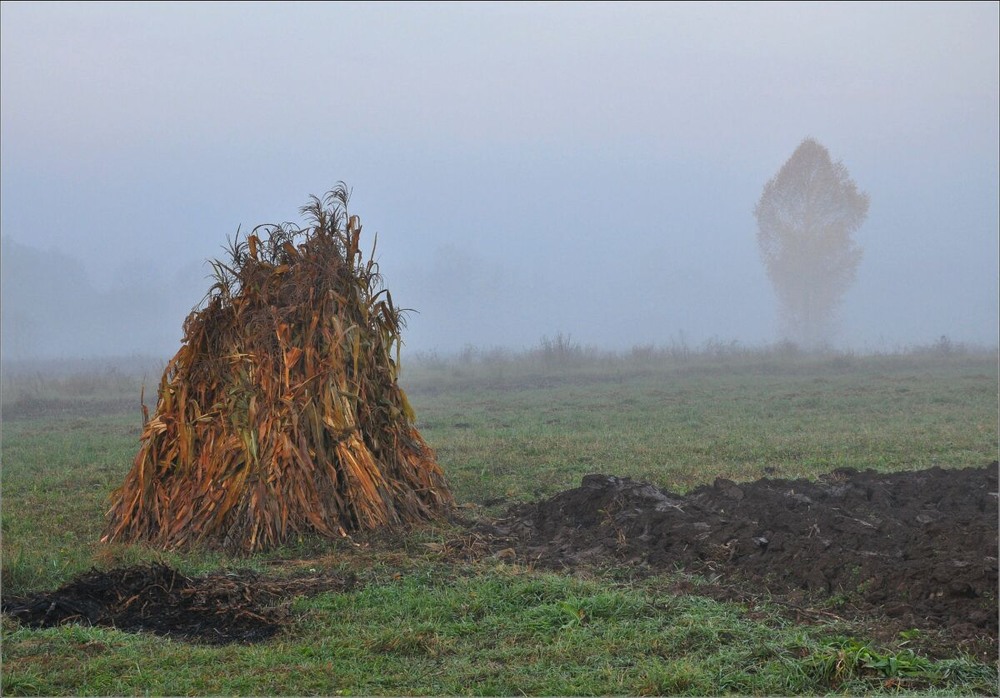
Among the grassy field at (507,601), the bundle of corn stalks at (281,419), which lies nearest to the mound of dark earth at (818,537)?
the grassy field at (507,601)

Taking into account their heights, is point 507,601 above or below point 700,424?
below

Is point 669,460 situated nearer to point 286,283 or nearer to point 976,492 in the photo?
point 976,492

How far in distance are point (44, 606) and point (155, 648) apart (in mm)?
1143

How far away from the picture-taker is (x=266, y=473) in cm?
795

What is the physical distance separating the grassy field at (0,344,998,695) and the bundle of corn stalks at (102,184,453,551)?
1.23 feet

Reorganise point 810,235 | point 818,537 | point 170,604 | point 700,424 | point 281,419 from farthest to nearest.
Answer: point 810,235 < point 700,424 < point 281,419 < point 818,537 < point 170,604

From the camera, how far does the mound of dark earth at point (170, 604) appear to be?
565 cm

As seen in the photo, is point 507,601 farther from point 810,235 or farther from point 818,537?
point 810,235

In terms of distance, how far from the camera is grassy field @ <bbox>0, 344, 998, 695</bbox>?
4691 millimetres

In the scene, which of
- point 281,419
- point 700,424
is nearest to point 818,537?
point 281,419

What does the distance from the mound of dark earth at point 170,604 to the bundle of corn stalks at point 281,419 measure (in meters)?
1.44

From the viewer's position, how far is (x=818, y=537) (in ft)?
22.4

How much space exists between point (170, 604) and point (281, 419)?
2324mm

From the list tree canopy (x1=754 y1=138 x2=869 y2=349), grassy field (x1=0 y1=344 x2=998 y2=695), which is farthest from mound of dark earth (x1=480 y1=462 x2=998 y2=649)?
tree canopy (x1=754 y1=138 x2=869 y2=349)
